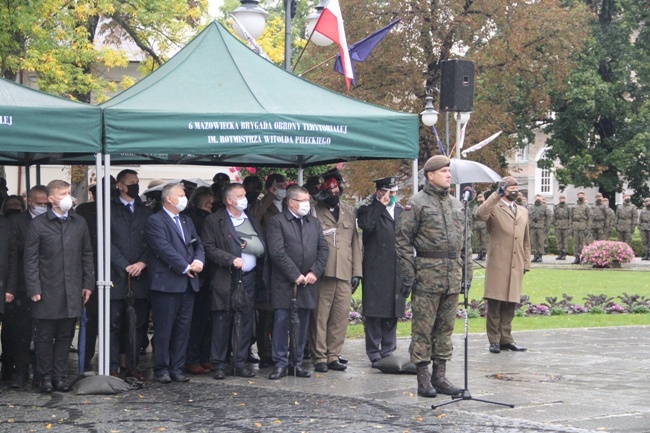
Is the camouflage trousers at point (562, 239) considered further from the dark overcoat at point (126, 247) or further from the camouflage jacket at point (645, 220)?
the dark overcoat at point (126, 247)

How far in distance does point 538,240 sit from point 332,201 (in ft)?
82.0

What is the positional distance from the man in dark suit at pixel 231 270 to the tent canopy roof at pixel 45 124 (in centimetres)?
168

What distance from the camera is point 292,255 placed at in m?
12.0

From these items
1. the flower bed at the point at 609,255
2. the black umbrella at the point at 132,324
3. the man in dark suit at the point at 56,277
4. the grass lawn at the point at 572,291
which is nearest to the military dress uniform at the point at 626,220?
the flower bed at the point at 609,255

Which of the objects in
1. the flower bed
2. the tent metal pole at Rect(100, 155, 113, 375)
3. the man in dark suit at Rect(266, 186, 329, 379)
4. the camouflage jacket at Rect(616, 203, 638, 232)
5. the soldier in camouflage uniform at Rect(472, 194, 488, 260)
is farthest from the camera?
the camouflage jacket at Rect(616, 203, 638, 232)

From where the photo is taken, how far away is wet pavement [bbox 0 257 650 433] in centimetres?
912

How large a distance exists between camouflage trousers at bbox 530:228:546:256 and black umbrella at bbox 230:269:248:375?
25355 mm

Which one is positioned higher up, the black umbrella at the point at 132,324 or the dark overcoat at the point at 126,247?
the dark overcoat at the point at 126,247

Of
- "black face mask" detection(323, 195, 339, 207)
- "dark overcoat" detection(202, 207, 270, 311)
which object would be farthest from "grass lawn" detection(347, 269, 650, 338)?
"dark overcoat" detection(202, 207, 270, 311)

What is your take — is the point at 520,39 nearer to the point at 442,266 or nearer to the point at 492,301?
the point at 492,301

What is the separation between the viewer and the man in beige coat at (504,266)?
13.7 m

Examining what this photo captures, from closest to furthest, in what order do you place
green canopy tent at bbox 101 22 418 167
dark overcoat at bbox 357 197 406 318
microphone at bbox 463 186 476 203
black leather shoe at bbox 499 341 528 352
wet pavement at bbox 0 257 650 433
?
wet pavement at bbox 0 257 650 433, microphone at bbox 463 186 476 203, green canopy tent at bbox 101 22 418 167, dark overcoat at bbox 357 197 406 318, black leather shoe at bbox 499 341 528 352

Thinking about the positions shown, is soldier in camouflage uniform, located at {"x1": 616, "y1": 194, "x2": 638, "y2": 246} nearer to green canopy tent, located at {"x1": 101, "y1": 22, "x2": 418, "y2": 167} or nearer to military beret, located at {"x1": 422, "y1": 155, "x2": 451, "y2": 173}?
green canopy tent, located at {"x1": 101, "y1": 22, "x2": 418, "y2": 167}

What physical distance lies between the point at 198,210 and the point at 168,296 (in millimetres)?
1582
